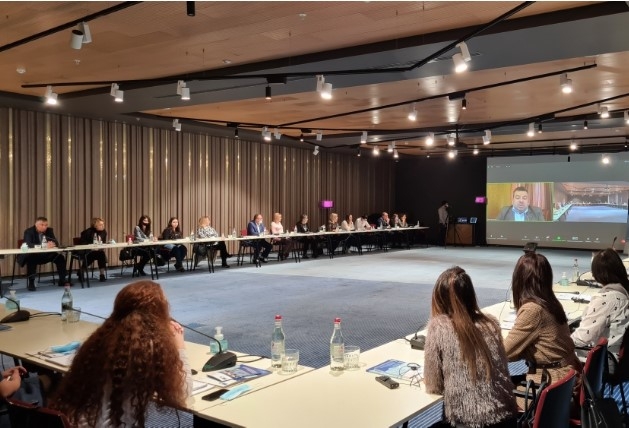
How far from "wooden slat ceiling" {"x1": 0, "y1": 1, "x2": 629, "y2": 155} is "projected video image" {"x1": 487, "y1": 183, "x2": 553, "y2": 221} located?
5.53m

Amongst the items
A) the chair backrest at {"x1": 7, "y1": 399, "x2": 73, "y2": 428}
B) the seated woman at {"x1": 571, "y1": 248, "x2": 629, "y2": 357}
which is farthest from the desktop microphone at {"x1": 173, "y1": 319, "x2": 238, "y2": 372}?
the seated woman at {"x1": 571, "y1": 248, "x2": 629, "y2": 357}

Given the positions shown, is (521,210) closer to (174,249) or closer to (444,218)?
(444,218)

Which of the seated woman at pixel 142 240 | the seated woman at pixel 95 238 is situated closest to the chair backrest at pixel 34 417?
the seated woman at pixel 95 238

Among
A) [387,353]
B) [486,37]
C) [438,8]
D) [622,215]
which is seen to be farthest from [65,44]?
[622,215]

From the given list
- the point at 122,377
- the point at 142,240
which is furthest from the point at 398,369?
the point at 142,240

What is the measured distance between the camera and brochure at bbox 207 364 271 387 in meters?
2.37

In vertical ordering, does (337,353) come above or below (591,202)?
below

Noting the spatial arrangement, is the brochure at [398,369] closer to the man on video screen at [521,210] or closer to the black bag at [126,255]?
the black bag at [126,255]

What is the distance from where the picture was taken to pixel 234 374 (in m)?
2.46

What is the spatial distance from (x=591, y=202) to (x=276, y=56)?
1291 cm

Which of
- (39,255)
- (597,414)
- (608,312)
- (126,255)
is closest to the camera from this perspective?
(597,414)

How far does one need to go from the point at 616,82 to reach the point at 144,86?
7263 mm

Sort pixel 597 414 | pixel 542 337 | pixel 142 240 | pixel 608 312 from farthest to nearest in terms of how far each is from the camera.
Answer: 1. pixel 142 240
2. pixel 608 312
3. pixel 542 337
4. pixel 597 414

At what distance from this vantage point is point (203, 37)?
6125 mm
